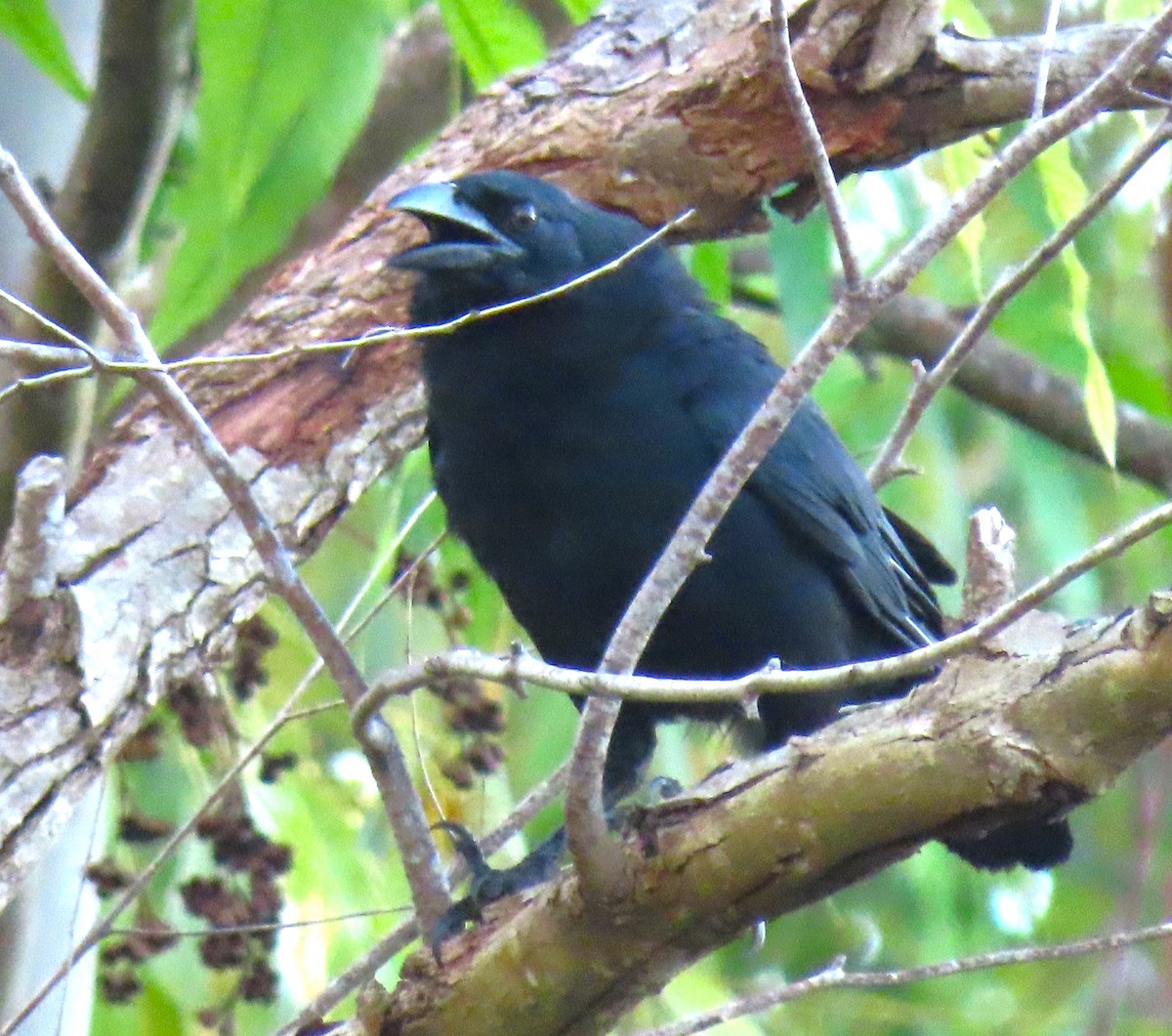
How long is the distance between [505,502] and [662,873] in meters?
1.13

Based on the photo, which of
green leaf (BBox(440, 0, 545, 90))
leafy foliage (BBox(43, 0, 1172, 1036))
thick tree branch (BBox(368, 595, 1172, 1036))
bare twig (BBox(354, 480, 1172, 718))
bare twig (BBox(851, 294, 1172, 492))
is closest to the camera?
bare twig (BBox(354, 480, 1172, 718))

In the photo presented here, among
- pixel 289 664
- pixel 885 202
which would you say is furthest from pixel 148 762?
pixel 885 202

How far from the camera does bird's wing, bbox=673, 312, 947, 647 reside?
3.17 metres

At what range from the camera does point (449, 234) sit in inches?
126

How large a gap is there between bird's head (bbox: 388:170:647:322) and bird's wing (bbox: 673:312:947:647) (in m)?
0.27

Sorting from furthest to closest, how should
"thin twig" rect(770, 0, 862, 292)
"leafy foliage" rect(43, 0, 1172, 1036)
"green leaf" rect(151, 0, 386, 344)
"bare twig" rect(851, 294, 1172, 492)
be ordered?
1. "bare twig" rect(851, 294, 1172, 492)
2. "leafy foliage" rect(43, 0, 1172, 1036)
3. "green leaf" rect(151, 0, 386, 344)
4. "thin twig" rect(770, 0, 862, 292)

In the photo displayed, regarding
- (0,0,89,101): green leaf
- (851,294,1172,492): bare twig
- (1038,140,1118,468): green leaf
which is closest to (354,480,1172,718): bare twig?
(1038,140,1118,468): green leaf

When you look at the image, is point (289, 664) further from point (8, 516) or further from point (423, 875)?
point (423, 875)

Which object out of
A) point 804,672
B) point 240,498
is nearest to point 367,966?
point 240,498

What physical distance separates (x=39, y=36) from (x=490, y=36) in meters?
0.85

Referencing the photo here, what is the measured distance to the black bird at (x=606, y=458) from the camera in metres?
3.04

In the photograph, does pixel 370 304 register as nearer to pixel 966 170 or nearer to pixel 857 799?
pixel 966 170

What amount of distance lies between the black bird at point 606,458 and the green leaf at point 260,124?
11.1 inches

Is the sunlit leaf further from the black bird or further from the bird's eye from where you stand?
the bird's eye
